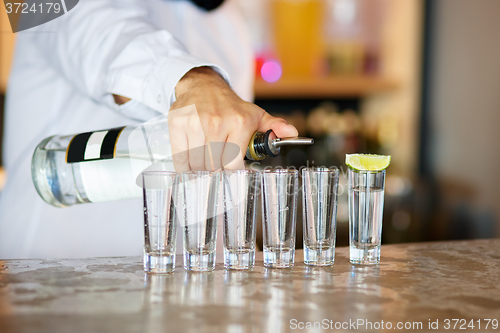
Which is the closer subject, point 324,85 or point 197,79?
point 197,79

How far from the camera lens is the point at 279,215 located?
0.77m

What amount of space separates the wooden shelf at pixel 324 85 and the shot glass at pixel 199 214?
185cm

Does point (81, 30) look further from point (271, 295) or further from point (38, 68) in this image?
point (271, 295)

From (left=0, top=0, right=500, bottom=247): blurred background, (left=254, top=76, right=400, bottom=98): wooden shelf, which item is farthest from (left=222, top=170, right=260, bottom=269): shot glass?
(left=254, top=76, right=400, bottom=98): wooden shelf

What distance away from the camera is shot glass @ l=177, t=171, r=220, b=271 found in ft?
2.43

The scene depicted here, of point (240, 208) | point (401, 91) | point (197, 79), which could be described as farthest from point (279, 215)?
point (401, 91)

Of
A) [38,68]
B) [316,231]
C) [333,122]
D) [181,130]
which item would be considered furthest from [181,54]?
[333,122]

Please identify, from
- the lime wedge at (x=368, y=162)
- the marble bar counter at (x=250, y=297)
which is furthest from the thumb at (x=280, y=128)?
the marble bar counter at (x=250, y=297)

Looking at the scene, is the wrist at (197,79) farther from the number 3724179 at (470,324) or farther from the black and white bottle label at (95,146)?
the number 3724179 at (470,324)

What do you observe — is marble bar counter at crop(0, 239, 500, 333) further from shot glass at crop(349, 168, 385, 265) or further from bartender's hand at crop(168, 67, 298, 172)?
bartender's hand at crop(168, 67, 298, 172)

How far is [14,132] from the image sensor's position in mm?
1344

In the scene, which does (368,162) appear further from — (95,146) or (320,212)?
(95,146)

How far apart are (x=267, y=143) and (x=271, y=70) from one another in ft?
6.36

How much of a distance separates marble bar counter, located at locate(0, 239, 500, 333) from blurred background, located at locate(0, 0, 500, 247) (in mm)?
1605
